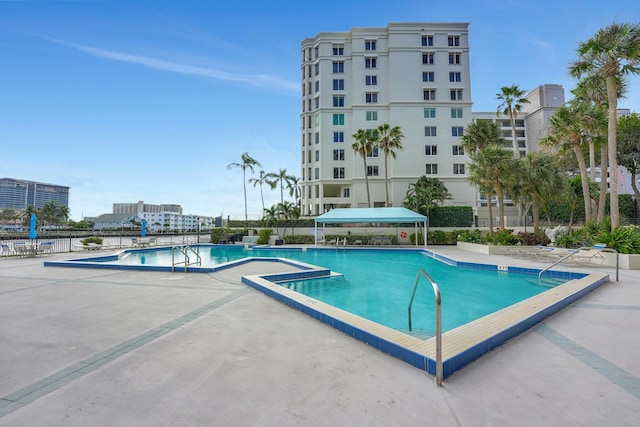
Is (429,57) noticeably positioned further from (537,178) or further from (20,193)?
(20,193)

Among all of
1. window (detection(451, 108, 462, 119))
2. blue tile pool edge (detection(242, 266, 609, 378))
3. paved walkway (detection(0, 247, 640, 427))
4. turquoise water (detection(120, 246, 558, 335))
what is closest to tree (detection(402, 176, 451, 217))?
window (detection(451, 108, 462, 119))

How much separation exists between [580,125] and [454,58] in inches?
780

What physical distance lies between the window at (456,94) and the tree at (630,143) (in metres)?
15.8

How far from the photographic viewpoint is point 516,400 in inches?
102

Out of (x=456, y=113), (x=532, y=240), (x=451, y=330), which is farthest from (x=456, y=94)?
(x=451, y=330)

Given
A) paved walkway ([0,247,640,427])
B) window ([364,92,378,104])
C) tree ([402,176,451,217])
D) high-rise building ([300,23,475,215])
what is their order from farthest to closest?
window ([364,92,378,104]) < high-rise building ([300,23,475,215]) < tree ([402,176,451,217]) < paved walkway ([0,247,640,427])

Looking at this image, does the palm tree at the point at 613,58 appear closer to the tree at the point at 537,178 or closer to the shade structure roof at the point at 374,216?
the tree at the point at 537,178

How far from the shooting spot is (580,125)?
17812 millimetres

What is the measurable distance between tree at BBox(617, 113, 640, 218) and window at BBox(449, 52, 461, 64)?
57.5 feet

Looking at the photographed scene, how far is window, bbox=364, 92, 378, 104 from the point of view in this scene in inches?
1351

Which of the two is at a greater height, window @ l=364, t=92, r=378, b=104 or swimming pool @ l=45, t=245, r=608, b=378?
window @ l=364, t=92, r=378, b=104

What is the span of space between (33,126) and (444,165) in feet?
116

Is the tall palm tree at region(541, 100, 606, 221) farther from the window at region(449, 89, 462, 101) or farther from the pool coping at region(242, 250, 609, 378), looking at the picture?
the window at region(449, 89, 462, 101)

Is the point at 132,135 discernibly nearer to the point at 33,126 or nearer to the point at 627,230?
the point at 33,126
